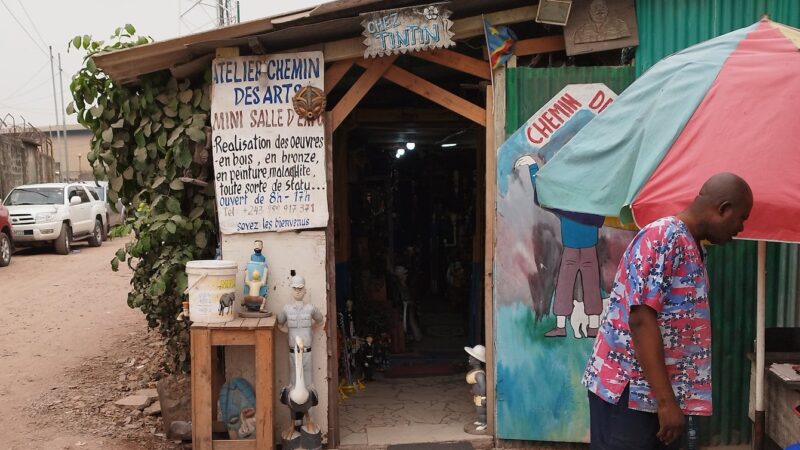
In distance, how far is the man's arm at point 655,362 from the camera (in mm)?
2482

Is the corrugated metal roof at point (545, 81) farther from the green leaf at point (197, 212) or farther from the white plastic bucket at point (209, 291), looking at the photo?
the green leaf at point (197, 212)

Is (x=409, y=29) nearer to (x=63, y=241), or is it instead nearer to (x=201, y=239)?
(x=201, y=239)

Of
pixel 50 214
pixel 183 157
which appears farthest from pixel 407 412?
Answer: pixel 50 214

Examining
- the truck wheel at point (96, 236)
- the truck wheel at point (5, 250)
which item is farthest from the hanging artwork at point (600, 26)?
the truck wheel at point (96, 236)

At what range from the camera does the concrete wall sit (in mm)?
21500

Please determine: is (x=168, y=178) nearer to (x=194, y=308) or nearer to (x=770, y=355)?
(x=194, y=308)

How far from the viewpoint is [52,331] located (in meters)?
9.12

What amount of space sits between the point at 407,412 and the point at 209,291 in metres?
2.32

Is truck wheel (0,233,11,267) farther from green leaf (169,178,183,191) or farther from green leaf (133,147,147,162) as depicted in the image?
green leaf (169,178,183,191)

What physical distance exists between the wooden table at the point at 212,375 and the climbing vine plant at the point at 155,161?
720 millimetres

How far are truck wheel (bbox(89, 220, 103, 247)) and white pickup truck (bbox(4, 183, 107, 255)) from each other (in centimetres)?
64

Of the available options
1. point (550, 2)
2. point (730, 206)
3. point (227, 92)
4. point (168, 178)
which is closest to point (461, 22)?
point (550, 2)

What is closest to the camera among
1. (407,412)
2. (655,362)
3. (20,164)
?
(655,362)

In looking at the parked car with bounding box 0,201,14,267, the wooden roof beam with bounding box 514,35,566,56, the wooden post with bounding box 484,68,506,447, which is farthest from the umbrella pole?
the parked car with bounding box 0,201,14,267
